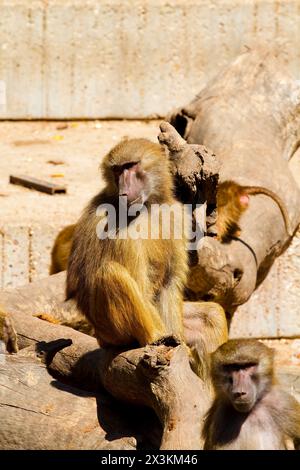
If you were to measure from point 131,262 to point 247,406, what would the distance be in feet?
3.90

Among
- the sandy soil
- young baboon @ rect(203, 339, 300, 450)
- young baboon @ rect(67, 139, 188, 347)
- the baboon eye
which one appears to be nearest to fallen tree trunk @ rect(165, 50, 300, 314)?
young baboon @ rect(67, 139, 188, 347)

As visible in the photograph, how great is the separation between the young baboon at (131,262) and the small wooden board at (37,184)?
3.08 meters

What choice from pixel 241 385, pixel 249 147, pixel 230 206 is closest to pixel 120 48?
pixel 249 147

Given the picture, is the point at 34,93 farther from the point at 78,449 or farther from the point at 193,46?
the point at 78,449

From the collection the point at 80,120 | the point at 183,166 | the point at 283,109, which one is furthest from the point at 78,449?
the point at 80,120

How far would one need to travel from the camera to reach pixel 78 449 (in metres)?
6.03

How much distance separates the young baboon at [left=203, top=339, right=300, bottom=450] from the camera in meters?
5.62

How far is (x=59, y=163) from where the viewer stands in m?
10.7

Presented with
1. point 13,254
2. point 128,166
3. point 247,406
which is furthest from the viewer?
point 13,254

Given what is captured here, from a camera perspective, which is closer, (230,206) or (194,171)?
(194,171)

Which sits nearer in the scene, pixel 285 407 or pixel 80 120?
pixel 285 407

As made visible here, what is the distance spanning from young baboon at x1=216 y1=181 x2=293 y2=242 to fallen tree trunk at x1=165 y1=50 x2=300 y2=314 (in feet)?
0.24

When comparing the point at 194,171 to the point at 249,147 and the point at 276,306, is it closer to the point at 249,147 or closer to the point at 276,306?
the point at 249,147

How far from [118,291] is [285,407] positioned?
110 centimetres
